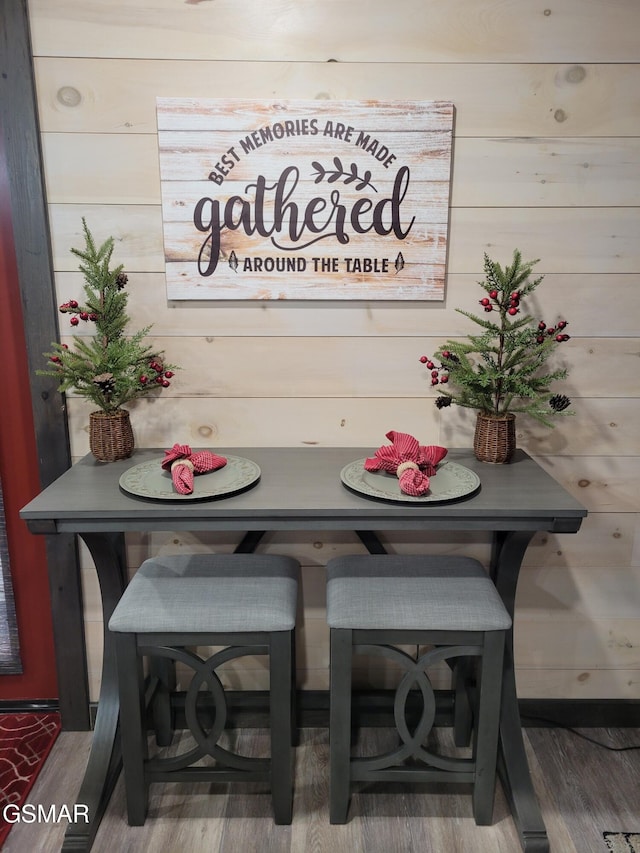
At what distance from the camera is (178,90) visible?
169 centimetres

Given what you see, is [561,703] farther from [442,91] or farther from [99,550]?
[442,91]

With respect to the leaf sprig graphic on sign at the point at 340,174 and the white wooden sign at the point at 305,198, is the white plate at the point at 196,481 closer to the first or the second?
the white wooden sign at the point at 305,198

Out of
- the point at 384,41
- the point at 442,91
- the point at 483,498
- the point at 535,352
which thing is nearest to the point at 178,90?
the point at 384,41

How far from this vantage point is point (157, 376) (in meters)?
1.74

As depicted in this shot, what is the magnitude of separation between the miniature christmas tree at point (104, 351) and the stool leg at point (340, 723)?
32.1 inches

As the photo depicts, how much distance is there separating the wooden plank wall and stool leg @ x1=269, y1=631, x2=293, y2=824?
0.45 meters

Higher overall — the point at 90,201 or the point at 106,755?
the point at 90,201

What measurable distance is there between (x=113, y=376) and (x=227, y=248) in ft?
1.51

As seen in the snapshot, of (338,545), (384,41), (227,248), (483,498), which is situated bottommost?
(338,545)

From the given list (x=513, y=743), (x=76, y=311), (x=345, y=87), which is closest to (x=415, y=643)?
(x=513, y=743)

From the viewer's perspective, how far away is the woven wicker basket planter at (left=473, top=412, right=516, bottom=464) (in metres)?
1.72

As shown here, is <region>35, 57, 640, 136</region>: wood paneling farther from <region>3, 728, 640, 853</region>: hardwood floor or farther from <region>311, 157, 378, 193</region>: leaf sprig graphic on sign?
<region>3, 728, 640, 853</region>: hardwood floor

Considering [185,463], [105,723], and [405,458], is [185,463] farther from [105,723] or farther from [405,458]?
[105,723]

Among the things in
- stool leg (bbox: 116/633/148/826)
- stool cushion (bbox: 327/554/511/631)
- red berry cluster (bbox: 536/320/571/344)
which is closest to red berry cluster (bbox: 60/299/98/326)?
stool leg (bbox: 116/633/148/826)
